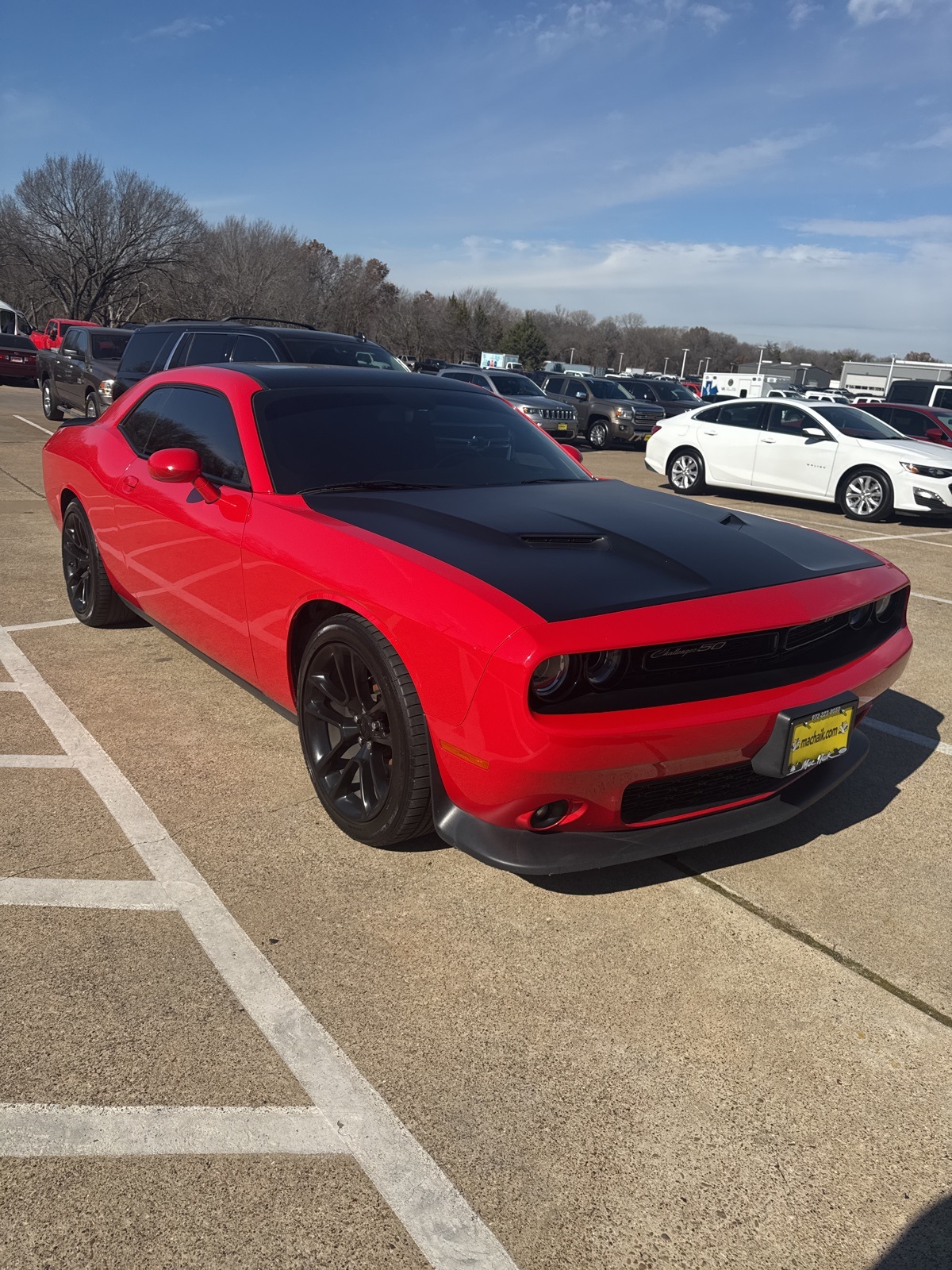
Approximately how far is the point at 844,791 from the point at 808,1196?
82.4 inches

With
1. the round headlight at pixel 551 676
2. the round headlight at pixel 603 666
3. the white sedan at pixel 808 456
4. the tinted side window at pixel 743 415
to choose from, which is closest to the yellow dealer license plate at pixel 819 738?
the round headlight at pixel 603 666

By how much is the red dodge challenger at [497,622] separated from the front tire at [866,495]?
961cm

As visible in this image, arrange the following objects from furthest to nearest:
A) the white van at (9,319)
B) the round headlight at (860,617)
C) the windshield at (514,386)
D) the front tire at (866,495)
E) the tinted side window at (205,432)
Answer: the white van at (9,319), the windshield at (514,386), the front tire at (866,495), the tinted side window at (205,432), the round headlight at (860,617)

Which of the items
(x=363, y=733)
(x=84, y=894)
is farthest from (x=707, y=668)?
(x=84, y=894)

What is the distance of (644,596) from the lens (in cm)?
271

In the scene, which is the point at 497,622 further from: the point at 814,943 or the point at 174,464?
the point at 174,464

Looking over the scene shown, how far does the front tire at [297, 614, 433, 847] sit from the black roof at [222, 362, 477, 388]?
134 centimetres

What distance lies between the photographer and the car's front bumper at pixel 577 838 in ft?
8.46

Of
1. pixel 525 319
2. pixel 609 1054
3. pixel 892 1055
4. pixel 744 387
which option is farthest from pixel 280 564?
pixel 525 319

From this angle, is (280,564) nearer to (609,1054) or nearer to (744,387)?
(609,1054)

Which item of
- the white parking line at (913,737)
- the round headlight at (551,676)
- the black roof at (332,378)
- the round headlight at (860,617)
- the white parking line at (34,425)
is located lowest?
the white parking line at (34,425)

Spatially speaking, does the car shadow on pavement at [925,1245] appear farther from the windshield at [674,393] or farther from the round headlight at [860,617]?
the windshield at [674,393]

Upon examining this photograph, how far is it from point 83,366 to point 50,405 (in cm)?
276

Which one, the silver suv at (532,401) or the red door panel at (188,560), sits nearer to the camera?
the red door panel at (188,560)
